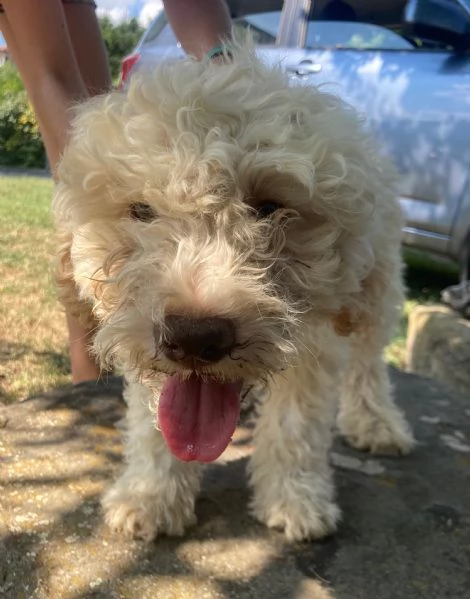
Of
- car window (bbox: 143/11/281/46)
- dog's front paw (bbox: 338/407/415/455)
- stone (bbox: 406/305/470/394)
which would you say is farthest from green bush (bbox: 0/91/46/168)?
dog's front paw (bbox: 338/407/415/455)

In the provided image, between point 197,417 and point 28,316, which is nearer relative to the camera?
point 197,417

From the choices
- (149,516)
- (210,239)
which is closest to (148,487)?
(149,516)

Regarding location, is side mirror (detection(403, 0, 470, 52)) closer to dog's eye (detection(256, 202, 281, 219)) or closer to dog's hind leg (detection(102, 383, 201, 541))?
dog's eye (detection(256, 202, 281, 219))

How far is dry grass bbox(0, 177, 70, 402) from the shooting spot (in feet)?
15.6

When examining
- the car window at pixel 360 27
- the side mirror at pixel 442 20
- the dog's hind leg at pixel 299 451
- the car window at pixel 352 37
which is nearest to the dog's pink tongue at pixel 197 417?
the dog's hind leg at pixel 299 451

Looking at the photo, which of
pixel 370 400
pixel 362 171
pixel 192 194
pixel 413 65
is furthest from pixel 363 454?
pixel 413 65

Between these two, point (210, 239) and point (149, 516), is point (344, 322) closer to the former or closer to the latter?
point (210, 239)

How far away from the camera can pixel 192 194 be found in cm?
197

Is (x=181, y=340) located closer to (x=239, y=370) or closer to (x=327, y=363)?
(x=239, y=370)

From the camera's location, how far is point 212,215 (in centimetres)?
202

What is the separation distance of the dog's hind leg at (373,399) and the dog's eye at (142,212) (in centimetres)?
145

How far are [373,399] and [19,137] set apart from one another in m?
17.7

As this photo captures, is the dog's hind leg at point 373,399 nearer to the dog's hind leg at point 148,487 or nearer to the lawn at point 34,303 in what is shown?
the dog's hind leg at point 148,487

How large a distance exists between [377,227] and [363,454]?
1326 millimetres
